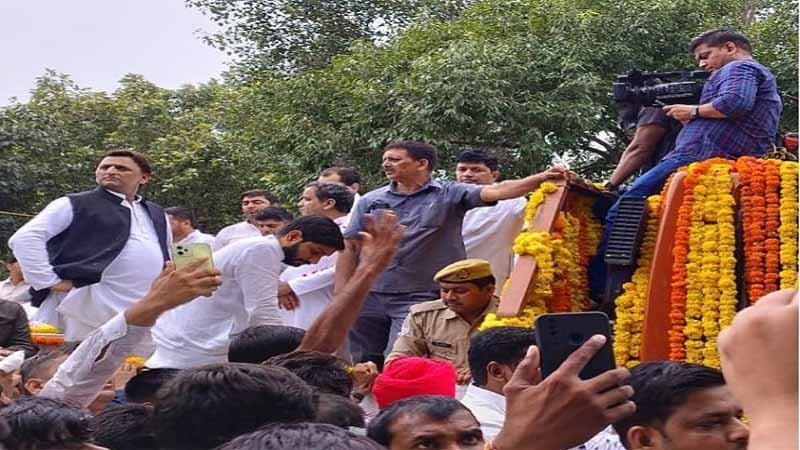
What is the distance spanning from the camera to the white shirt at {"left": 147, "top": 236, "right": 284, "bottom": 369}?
4754 millimetres

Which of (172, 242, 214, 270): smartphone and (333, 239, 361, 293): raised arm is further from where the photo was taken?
(333, 239, 361, 293): raised arm

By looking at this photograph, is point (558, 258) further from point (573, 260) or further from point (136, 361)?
point (136, 361)

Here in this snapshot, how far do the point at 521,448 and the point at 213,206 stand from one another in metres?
15.0

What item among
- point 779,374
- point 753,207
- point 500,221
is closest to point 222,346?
point 500,221

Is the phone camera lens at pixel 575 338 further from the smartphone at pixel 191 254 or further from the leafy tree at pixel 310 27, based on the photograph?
the leafy tree at pixel 310 27

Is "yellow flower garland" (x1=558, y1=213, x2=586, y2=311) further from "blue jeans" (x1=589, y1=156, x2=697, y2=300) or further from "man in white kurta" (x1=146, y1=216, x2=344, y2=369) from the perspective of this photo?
"man in white kurta" (x1=146, y1=216, x2=344, y2=369)

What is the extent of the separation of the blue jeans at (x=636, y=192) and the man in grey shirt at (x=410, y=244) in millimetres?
573

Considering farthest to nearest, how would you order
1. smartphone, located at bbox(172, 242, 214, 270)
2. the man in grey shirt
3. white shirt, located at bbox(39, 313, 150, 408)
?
the man in grey shirt → white shirt, located at bbox(39, 313, 150, 408) → smartphone, located at bbox(172, 242, 214, 270)

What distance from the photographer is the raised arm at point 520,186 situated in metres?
5.17

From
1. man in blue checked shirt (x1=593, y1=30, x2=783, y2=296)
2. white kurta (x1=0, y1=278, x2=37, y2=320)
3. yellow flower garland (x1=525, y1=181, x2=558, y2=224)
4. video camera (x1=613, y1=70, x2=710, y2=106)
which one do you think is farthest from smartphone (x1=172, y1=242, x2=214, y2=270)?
white kurta (x1=0, y1=278, x2=37, y2=320)

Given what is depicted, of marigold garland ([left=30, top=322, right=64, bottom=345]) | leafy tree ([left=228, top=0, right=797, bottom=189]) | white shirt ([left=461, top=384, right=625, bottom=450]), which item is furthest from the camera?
leafy tree ([left=228, top=0, right=797, bottom=189])

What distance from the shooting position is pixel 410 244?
5676mm

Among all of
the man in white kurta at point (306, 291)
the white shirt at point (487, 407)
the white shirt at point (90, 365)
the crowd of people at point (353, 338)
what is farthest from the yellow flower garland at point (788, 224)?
the white shirt at point (90, 365)

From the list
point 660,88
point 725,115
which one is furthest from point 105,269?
point 725,115
